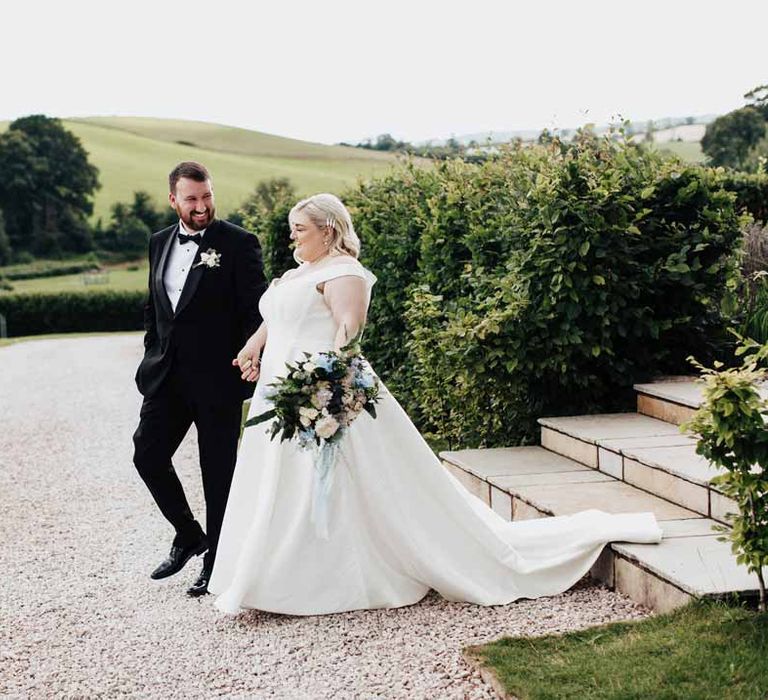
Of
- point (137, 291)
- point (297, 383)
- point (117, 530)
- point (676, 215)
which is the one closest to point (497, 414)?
point (676, 215)

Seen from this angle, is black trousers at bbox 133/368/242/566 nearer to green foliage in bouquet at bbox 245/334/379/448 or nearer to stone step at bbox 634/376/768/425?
green foliage in bouquet at bbox 245/334/379/448

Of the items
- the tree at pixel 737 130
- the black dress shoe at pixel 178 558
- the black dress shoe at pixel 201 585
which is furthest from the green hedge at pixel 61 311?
the black dress shoe at pixel 201 585

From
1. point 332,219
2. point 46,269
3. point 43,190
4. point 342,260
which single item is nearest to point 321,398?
point 342,260

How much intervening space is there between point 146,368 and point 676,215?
14.9 feet

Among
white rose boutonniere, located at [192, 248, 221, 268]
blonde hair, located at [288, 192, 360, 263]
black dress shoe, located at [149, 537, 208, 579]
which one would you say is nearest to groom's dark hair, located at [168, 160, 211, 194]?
white rose boutonniere, located at [192, 248, 221, 268]

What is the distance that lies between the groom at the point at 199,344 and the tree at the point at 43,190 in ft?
210

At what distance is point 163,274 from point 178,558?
63.9 inches

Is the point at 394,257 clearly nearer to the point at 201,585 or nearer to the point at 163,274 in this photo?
the point at 163,274

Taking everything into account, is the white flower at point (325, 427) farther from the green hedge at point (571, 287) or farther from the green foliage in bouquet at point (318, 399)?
the green hedge at point (571, 287)

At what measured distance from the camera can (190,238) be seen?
5832 mm

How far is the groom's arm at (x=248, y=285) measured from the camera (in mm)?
5777

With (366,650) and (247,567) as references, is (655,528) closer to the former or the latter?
(366,650)

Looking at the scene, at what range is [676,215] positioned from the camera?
8305mm

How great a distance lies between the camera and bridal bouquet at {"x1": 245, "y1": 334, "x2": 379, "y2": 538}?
4.99m
